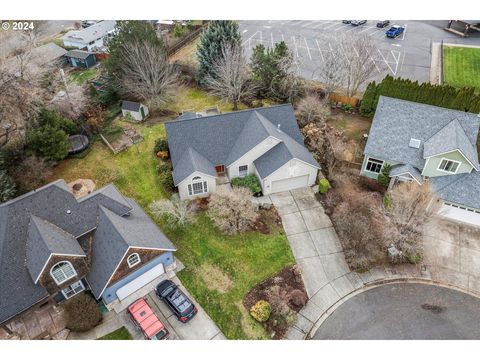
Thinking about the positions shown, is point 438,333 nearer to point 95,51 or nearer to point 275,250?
point 275,250

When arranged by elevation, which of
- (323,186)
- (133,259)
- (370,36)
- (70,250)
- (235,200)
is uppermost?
(370,36)

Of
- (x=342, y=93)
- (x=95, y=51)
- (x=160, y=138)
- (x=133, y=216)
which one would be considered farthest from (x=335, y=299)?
(x=95, y=51)

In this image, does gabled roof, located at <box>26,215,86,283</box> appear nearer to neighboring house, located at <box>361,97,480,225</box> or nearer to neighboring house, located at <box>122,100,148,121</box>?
neighboring house, located at <box>122,100,148,121</box>

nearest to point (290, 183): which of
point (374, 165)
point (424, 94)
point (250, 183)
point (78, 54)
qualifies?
point (250, 183)

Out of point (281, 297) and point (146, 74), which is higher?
point (146, 74)

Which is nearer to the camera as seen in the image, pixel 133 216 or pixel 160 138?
pixel 133 216

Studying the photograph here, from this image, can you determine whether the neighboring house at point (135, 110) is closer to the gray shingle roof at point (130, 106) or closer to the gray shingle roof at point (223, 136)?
the gray shingle roof at point (130, 106)

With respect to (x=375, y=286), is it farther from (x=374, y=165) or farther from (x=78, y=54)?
(x=78, y=54)

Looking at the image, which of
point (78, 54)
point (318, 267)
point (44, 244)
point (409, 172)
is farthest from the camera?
point (78, 54)

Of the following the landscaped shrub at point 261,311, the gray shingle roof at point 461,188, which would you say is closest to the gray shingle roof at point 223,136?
the gray shingle roof at point 461,188
